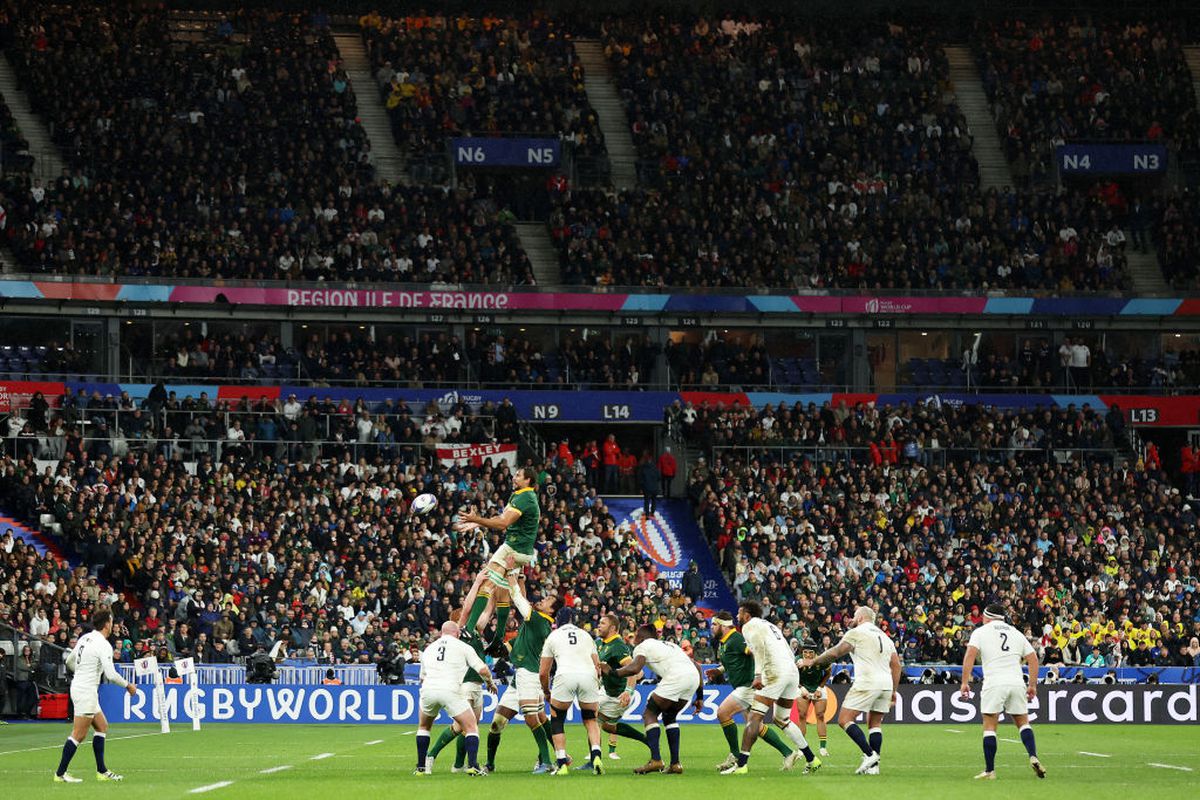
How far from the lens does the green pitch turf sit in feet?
67.1

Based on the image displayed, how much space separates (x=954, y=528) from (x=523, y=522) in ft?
96.9

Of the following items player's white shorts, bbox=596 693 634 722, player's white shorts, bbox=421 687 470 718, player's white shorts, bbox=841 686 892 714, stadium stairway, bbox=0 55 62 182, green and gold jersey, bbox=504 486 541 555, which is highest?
stadium stairway, bbox=0 55 62 182

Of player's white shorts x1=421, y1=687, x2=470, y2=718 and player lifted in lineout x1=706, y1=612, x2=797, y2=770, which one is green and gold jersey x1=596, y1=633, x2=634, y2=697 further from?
player's white shorts x1=421, y1=687, x2=470, y2=718

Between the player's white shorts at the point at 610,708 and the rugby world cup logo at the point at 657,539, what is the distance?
83.3 ft

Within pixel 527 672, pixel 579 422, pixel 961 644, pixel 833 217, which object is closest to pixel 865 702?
pixel 527 672

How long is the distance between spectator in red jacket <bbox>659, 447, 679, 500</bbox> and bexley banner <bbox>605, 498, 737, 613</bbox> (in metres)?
0.50

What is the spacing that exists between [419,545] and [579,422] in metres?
13.8

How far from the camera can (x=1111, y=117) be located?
65.5 metres

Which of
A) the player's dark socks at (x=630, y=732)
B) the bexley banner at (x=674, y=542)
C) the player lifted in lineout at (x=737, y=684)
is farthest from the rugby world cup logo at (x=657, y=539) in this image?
the player lifted in lineout at (x=737, y=684)

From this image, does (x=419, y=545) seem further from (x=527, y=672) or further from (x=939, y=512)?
(x=527, y=672)

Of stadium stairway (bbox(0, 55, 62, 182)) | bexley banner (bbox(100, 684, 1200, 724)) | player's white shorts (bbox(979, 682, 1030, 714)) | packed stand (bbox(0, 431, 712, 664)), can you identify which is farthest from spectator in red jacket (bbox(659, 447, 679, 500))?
player's white shorts (bbox(979, 682, 1030, 714))

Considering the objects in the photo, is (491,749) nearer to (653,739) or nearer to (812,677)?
(653,739)

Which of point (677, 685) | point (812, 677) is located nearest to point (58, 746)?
point (677, 685)

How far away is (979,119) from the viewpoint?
67.4 m
